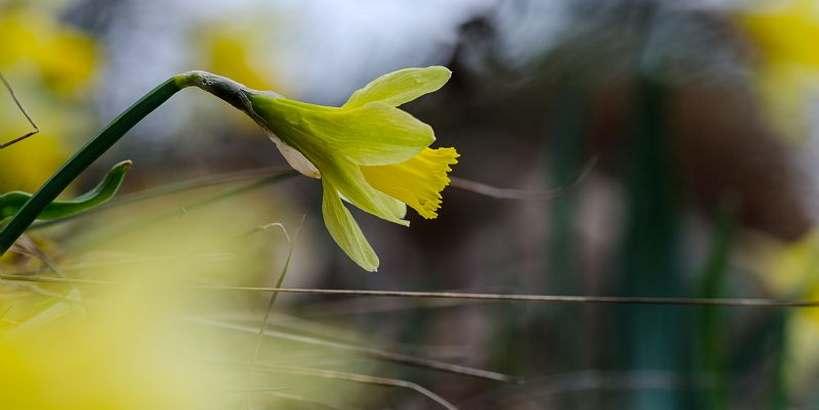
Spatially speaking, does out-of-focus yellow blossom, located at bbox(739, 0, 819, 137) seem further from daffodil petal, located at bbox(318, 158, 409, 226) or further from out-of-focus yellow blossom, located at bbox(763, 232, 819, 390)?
daffodil petal, located at bbox(318, 158, 409, 226)

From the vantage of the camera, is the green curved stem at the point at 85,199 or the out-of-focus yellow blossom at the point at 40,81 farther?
the out-of-focus yellow blossom at the point at 40,81

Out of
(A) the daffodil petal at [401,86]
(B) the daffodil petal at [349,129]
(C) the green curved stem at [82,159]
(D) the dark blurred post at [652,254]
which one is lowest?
(C) the green curved stem at [82,159]

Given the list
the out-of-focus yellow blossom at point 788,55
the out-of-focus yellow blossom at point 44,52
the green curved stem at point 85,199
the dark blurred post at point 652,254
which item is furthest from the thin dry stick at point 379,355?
the out-of-focus yellow blossom at point 788,55

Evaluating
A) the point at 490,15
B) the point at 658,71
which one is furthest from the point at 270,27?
the point at 658,71

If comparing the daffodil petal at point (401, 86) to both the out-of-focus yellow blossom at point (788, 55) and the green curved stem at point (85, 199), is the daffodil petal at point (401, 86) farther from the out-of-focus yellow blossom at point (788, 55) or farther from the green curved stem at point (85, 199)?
the out-of-focus yellow blossom at point (788, 55)

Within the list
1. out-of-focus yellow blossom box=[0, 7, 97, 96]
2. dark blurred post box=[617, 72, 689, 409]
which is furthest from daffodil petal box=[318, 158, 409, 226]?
out-of-focus yellow blossom box=[0, 7, 97, 96]

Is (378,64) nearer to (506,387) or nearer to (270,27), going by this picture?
(270,27)
